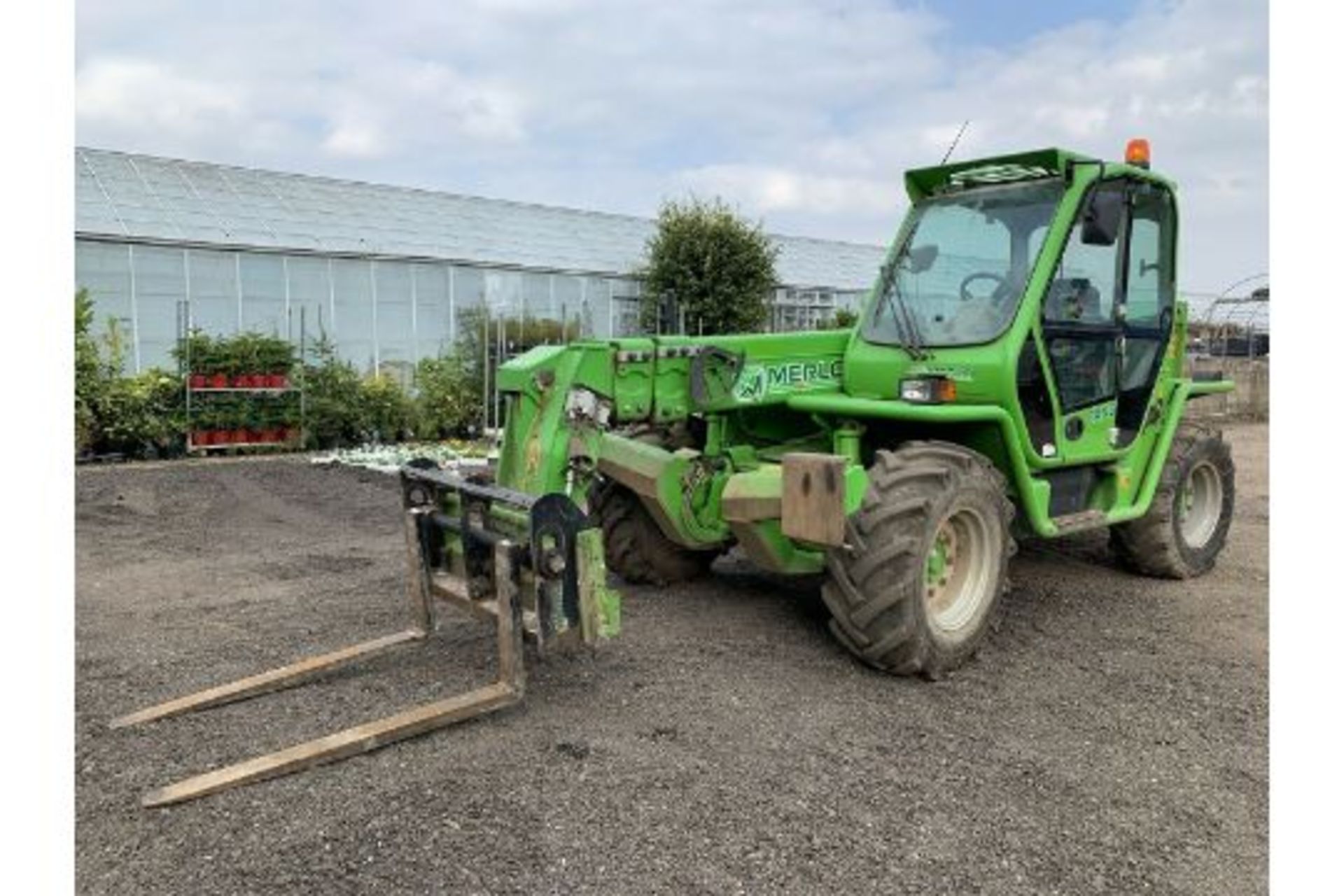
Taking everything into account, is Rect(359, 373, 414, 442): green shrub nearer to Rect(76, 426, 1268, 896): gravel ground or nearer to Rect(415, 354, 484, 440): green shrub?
Rect(415, 354, 484, 440): green shrub

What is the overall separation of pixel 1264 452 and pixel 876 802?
14.9 metres

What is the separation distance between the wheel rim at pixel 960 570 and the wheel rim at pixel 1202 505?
107 inches

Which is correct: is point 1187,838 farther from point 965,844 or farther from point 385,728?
point 385,728

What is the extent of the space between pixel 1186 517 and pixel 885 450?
3119 millimetres

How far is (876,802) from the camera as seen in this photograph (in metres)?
3.77

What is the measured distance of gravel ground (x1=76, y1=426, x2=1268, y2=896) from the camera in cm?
332

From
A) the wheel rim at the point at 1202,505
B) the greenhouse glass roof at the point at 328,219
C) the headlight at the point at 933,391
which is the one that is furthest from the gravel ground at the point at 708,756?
the greenhouse glass roof at the point at 328,219

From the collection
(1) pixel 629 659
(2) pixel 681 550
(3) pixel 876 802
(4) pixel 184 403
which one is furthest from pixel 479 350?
(3) pixel 876 802

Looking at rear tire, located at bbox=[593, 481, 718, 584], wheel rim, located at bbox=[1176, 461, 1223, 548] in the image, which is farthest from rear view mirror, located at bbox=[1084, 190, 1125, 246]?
rear tire, located at bbox=[593, 481, 718, 584]

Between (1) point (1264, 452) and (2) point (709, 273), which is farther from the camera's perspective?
(2) point (709, 273)

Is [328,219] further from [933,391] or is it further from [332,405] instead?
[933,391]

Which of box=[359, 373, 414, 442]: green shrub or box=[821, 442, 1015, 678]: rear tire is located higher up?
box=[359, 373, 414, 442]: green shrub

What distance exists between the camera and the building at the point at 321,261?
1695 cm

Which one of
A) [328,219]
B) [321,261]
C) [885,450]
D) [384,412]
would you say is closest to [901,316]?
[885,450]
